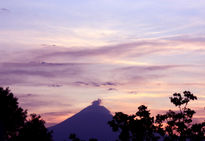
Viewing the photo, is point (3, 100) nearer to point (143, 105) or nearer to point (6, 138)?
point (6, 138)

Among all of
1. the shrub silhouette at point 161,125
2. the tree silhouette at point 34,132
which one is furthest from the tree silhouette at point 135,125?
the tree silhouette at point 34,132

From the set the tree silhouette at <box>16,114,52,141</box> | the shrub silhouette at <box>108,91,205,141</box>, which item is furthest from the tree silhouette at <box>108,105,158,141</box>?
the tree silhouette at <box>16,114,52,141</box>

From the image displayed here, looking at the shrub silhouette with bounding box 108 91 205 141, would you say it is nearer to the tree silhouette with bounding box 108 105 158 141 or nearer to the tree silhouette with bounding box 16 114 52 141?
the tree silhouette with bounding box 108 105 158 141

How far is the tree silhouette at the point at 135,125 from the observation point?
56.8 meters

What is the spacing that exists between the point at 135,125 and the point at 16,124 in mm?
45358

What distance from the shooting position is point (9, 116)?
9644 cm

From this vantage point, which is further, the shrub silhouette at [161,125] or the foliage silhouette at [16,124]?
the foliage silhouette at [16,124]

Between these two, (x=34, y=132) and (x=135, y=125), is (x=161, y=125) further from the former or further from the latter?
(x=34, y=132)

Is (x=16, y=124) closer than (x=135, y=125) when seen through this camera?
No

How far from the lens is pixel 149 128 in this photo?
59.2 metres

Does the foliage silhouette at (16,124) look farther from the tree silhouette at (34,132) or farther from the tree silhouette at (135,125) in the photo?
the tree silhouette at (135,125)

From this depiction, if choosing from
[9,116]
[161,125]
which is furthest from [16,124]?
[161,125]

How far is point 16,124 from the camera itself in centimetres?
9731

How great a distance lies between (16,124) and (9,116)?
226 cm
